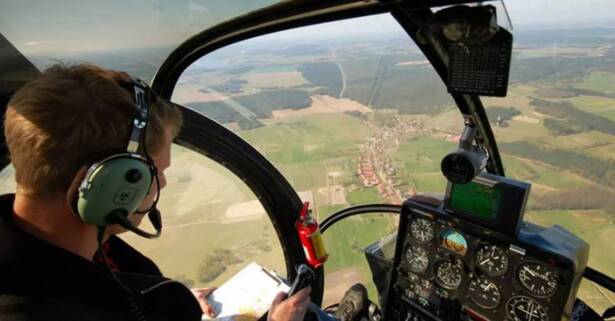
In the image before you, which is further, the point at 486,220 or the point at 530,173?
the point at 530,173

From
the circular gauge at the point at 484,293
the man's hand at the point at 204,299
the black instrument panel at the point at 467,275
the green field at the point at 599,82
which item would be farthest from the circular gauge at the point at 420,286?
the green field at the point at 599,82

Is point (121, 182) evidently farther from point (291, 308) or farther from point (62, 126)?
point (291, 308)

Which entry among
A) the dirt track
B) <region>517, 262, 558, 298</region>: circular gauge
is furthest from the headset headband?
the dirt track

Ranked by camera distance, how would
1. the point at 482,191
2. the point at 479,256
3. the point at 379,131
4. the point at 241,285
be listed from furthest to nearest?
the point at 379,131 → the point at 241,285 → the point at 479,256 → the point at 482,191

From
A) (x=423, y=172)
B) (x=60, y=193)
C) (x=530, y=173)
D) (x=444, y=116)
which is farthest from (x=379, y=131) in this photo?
(x=60, y=193)

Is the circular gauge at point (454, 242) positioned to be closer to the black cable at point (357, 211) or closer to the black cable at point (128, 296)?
the black cable at point (357, 211)

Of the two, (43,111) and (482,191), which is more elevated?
(43,111)

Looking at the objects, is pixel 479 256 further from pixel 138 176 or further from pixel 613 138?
pixel 138 176
